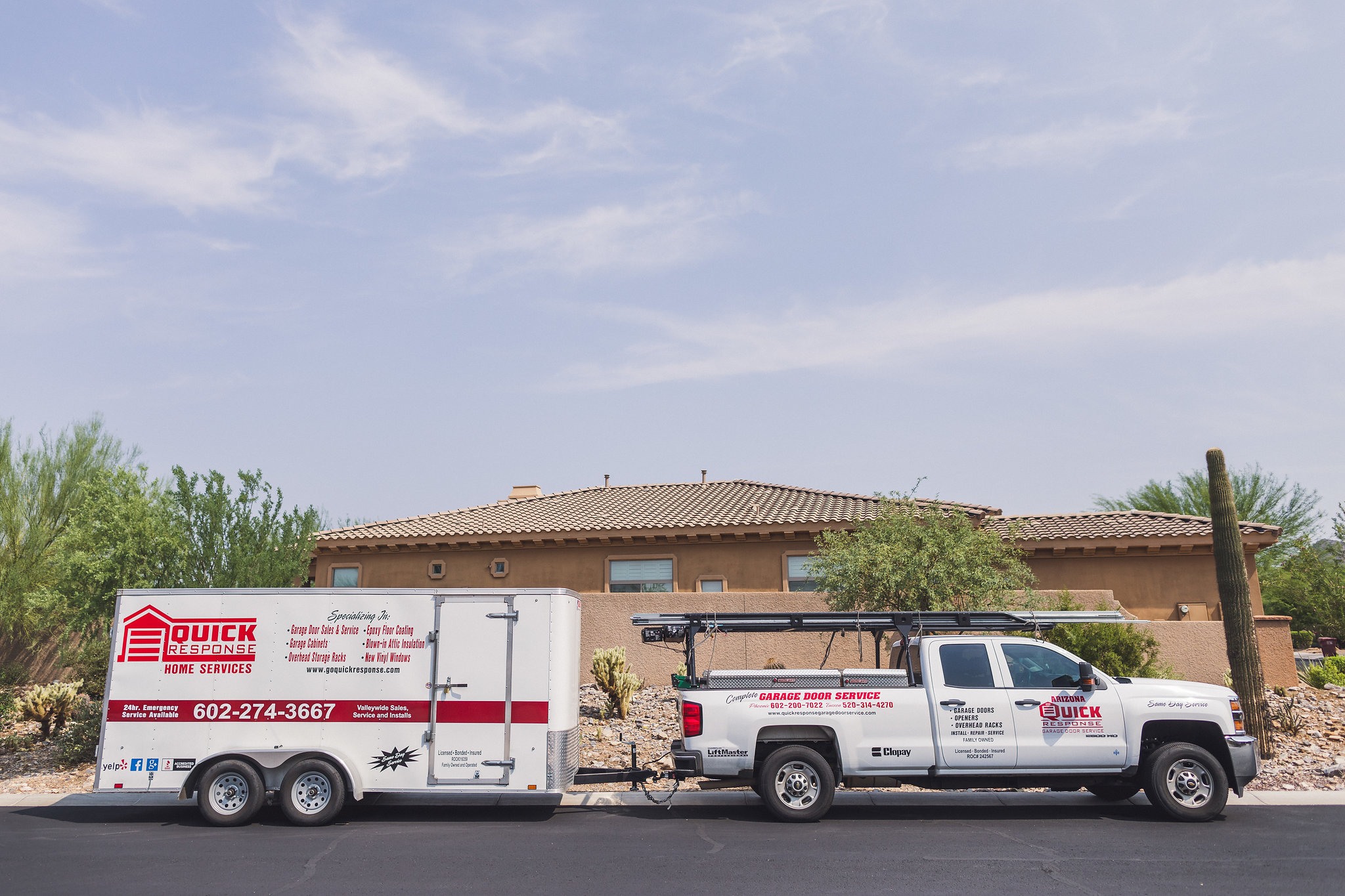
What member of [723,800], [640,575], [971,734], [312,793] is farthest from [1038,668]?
[640,575]

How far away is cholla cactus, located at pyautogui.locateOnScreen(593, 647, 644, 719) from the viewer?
55.4 ft

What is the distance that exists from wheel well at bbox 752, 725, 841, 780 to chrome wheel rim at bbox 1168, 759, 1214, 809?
3.81 meters

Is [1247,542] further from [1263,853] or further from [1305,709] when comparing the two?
A: [1263,853]

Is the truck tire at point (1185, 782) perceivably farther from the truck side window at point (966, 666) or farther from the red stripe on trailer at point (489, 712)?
the red stripe on trailer at point (489, 712)

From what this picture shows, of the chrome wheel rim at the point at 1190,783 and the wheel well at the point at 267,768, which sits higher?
the wheel well at the point at 267,768

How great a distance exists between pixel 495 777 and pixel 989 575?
10.1m

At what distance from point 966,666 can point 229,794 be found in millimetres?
8904

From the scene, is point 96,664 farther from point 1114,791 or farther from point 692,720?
Answer: point 1114,791

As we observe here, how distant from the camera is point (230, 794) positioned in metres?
11.1

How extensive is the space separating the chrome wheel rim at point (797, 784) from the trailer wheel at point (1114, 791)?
3.43 meters

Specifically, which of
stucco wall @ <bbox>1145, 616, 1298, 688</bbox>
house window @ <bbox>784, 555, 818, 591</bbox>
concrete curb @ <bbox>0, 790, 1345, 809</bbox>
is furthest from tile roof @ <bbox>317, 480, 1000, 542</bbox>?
concrete curb @ <bbox>0, 790, 1345, 809</bbox>

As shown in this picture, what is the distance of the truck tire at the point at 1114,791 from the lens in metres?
11.6

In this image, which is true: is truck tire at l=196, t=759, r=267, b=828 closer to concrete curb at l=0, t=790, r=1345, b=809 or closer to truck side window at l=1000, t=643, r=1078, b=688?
concrete curb at l=0, t=790, r=1345, b=809

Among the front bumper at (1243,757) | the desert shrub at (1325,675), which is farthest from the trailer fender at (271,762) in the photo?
the desert shrub at (1325,675)
